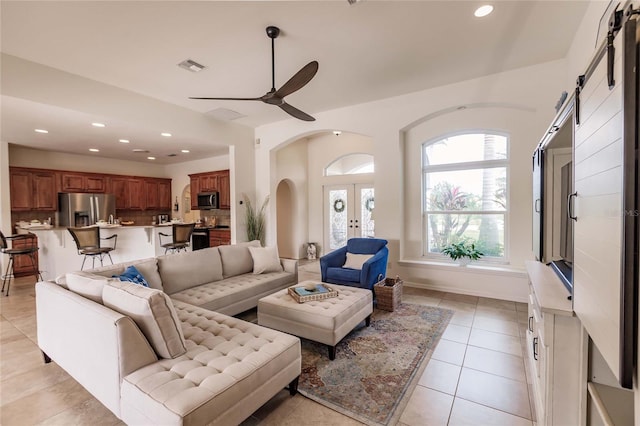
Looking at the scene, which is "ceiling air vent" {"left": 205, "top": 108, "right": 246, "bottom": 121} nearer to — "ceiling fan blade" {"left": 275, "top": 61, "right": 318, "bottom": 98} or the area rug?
"ceiling fan blade" {"left": 275, "top": 61, "right": 318, "bottom": 98}

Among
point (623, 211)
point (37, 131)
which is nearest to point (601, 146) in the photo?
point (623, 211)

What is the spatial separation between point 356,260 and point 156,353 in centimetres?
292

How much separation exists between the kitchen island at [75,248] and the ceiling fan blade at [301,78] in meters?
3.80

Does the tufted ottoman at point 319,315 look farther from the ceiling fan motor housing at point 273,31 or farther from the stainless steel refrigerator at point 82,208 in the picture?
the stainless steel refrigerator at point 82,208

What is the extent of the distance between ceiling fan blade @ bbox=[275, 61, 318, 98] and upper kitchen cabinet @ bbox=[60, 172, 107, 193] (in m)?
6.83

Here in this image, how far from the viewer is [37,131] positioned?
16.2 ft

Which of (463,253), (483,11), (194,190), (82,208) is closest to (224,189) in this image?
(194,190)

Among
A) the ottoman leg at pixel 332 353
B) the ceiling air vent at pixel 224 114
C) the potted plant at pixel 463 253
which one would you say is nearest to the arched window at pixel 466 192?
the potted plant at pixel 463 253

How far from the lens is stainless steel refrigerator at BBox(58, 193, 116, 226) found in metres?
6.70

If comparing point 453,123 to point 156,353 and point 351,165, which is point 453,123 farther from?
point 156,353

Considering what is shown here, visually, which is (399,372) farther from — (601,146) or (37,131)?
(37,131)

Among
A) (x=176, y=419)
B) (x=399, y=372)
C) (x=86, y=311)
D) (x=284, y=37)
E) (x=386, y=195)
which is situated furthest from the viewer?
(x=386, y=195)

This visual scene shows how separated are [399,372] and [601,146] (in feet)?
6.72

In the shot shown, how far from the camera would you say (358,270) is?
13.0 ft
